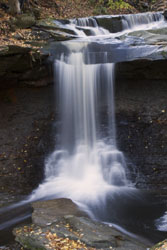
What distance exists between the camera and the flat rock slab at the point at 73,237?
4551mm

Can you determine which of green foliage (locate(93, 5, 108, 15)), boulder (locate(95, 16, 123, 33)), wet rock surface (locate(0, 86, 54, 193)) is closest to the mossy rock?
boulder (locate(95, 16, 123, 33))

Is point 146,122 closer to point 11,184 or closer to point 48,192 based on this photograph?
point 48,192

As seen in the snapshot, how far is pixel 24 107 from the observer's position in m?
8.93

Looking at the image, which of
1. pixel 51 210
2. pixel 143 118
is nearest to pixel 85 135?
pixel 143 118

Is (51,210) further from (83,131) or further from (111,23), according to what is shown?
(111,23)

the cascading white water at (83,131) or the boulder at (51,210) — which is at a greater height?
the cascading white water at (83,131)

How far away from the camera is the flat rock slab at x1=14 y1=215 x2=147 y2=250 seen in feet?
14.9

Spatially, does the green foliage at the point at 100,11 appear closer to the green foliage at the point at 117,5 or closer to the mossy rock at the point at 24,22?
the green foliage at the point at 117,5

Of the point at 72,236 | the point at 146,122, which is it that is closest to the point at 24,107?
the point at 146,122

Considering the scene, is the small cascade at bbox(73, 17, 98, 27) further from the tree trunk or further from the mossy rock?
the tree trunk

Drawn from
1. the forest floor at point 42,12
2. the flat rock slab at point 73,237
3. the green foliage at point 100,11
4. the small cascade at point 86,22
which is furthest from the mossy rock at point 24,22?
the flat rock slab at point 73,237

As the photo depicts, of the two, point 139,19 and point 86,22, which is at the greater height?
point 139,19

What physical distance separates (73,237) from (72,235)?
7 cm

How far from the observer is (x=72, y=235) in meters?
4.78
